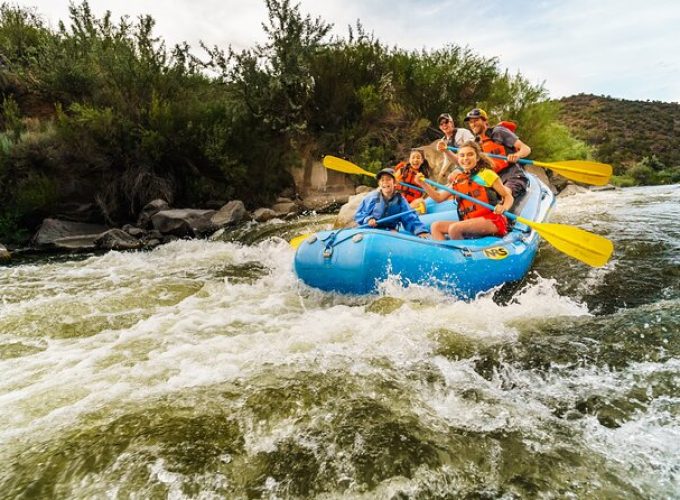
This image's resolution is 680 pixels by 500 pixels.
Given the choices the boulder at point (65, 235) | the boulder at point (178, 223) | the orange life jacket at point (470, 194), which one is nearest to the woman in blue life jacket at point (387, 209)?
the orange life jacket at point (470, 194)

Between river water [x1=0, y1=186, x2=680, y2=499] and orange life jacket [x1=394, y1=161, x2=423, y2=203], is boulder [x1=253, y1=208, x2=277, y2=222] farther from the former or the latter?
river water [x1=0, y1=186, x2=680, y2=499]

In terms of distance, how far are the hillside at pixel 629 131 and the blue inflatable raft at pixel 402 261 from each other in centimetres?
1986

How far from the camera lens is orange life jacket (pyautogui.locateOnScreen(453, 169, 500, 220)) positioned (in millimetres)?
4237

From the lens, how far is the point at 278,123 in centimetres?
952

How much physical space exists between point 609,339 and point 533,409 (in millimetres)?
986

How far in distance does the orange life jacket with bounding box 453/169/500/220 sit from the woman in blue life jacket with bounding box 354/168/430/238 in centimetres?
46

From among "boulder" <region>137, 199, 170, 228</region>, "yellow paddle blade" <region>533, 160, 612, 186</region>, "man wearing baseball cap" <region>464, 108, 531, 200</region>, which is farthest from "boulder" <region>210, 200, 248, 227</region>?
"yellow paddle blade" <region>533, 160, 612, 186</region>

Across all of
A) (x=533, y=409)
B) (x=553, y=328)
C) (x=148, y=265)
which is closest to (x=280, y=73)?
(x=148, y=265)

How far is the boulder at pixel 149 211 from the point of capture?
25.7 feet

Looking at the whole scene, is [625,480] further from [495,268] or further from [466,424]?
[495,268]

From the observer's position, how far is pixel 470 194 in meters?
4.32

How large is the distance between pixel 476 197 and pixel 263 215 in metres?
5.18

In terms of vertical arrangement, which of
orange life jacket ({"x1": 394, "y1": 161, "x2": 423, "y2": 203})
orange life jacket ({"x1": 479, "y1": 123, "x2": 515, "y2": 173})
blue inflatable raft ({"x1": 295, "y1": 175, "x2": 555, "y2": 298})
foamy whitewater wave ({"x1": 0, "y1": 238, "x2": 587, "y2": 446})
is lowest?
foamy whitewater wave ({"x1": 0, "y1": 238, "x2": 587, "y2": 446})

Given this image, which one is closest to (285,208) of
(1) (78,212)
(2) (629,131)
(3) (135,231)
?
(3) (135,231)
